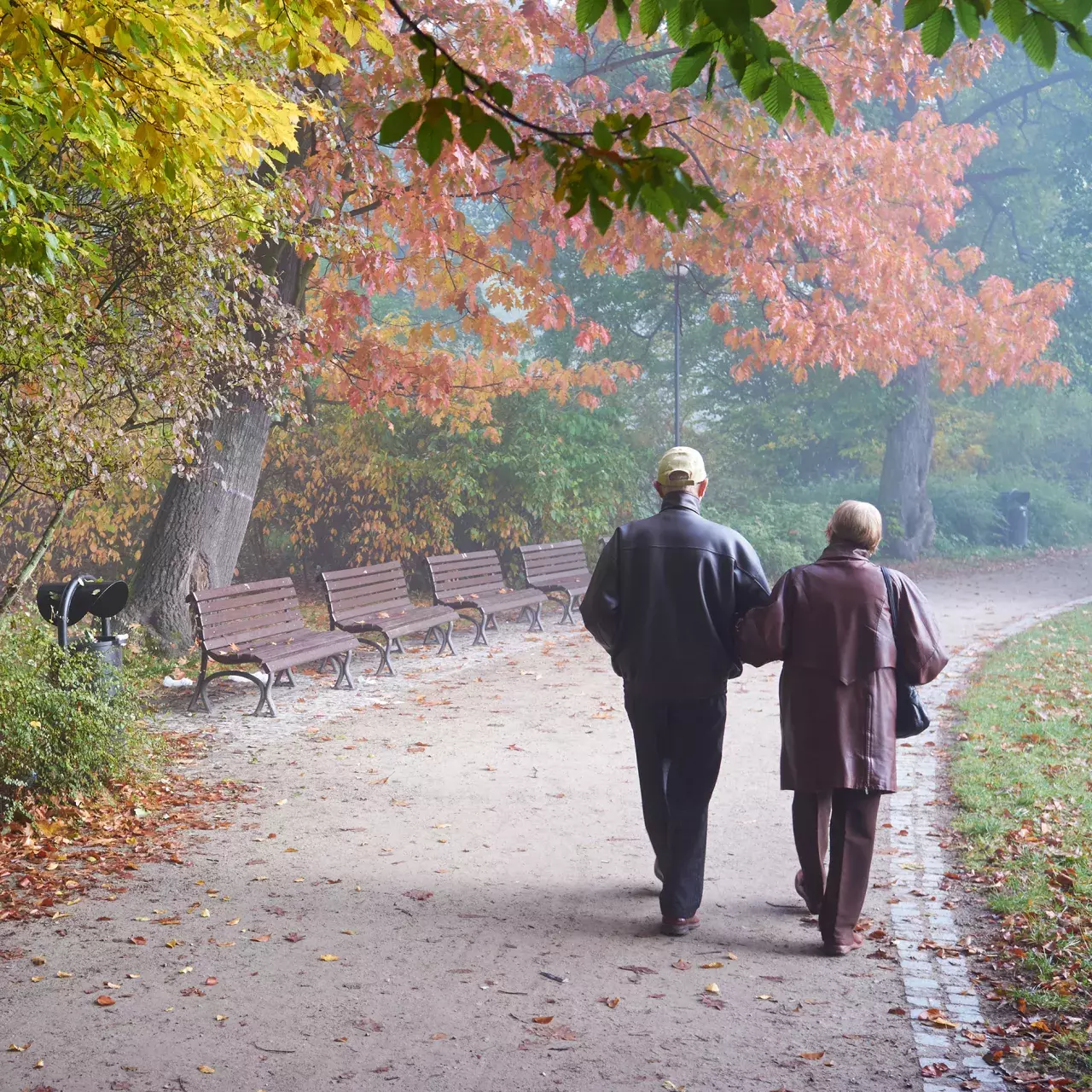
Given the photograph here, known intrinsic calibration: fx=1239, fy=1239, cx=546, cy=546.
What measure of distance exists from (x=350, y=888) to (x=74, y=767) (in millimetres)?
1854

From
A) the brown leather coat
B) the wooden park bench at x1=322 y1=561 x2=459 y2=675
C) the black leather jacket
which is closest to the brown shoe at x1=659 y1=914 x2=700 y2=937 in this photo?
the brown leather coat

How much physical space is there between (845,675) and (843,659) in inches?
2.3

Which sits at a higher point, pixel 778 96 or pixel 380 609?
pixel 778 96

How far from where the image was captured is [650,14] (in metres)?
3.53

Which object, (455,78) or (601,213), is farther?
(601,213)

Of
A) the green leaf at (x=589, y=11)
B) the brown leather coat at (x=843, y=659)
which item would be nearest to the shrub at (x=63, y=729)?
the brown leather coat at (x=843, y=659)

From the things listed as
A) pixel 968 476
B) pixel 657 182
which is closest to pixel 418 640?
pixel 657 182

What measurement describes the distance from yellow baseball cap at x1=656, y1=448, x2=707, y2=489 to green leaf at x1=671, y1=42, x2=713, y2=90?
5.78 feet

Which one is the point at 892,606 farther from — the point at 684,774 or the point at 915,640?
the point at 684,774

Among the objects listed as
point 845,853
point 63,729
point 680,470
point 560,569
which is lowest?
point 845,853

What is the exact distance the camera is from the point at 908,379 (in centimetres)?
2456

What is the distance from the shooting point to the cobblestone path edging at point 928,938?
380 centimetres

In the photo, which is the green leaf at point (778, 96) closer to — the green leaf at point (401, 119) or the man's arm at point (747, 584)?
the green leaf at point (401, 119)

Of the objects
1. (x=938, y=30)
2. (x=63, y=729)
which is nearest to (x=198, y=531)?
(x=63, y=729)
